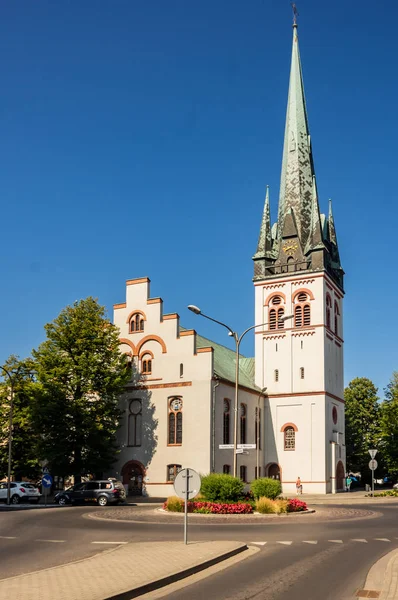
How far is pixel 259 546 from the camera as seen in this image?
17.7 metres

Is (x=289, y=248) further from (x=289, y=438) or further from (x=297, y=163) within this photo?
(x=289, y=438)

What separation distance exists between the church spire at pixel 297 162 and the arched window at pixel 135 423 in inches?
906

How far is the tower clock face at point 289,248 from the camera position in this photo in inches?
2539

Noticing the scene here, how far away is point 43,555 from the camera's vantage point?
15.9 meters

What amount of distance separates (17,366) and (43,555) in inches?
1721

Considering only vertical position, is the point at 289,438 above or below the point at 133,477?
above

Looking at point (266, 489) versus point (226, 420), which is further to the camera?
point (226, 420)

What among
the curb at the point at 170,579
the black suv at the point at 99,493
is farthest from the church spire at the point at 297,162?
the curb at the point at 170,579

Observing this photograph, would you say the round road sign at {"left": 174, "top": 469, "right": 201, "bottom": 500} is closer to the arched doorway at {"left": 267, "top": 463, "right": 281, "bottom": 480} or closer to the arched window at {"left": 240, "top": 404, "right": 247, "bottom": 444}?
the arched window at {"left": 240, "top": 404, "right": 247, "bottom": 444}

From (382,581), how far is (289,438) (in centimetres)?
4887

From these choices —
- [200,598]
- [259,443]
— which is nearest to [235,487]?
[200,598]

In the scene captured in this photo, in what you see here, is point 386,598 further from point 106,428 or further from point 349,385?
point 349,385

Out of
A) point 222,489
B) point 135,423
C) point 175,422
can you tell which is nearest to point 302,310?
point 175,422

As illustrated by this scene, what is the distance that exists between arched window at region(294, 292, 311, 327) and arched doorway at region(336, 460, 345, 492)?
13.1 m
